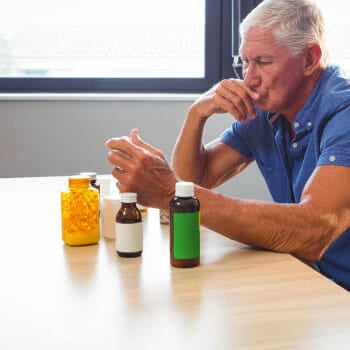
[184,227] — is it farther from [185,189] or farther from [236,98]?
[236,98]

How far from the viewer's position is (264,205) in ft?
4.04

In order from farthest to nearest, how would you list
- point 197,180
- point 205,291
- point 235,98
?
point 197,180 → point 235,98 → point 205,291

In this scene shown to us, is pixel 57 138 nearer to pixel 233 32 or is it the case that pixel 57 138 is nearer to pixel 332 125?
pixel 233 32

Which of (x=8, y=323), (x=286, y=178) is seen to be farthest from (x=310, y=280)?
(x=286, y=178)

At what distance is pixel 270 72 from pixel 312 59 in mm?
120

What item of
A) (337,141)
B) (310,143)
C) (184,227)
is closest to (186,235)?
(184,227)

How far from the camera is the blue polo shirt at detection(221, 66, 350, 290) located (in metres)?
1.39

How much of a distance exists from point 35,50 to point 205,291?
A: 2457mm

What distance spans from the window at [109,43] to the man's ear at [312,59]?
1600mm

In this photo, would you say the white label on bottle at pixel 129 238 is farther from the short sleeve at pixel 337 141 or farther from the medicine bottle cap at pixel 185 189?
the short sleeve at pixel 337 141

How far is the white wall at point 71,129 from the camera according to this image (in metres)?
2.99

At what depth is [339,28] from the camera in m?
3.20

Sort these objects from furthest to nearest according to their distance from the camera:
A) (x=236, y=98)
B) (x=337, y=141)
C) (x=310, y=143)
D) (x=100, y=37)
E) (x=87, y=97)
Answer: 1. (x=100, y=37)
2. (x=87, y=97)
3. (x=236, y=98)
4. (x=310, y=143)
5. (x=337, y=141)

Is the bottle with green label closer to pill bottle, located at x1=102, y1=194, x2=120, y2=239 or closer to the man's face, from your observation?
pill bottle, located at x1=102, y1=194, x2=120, y2=239
